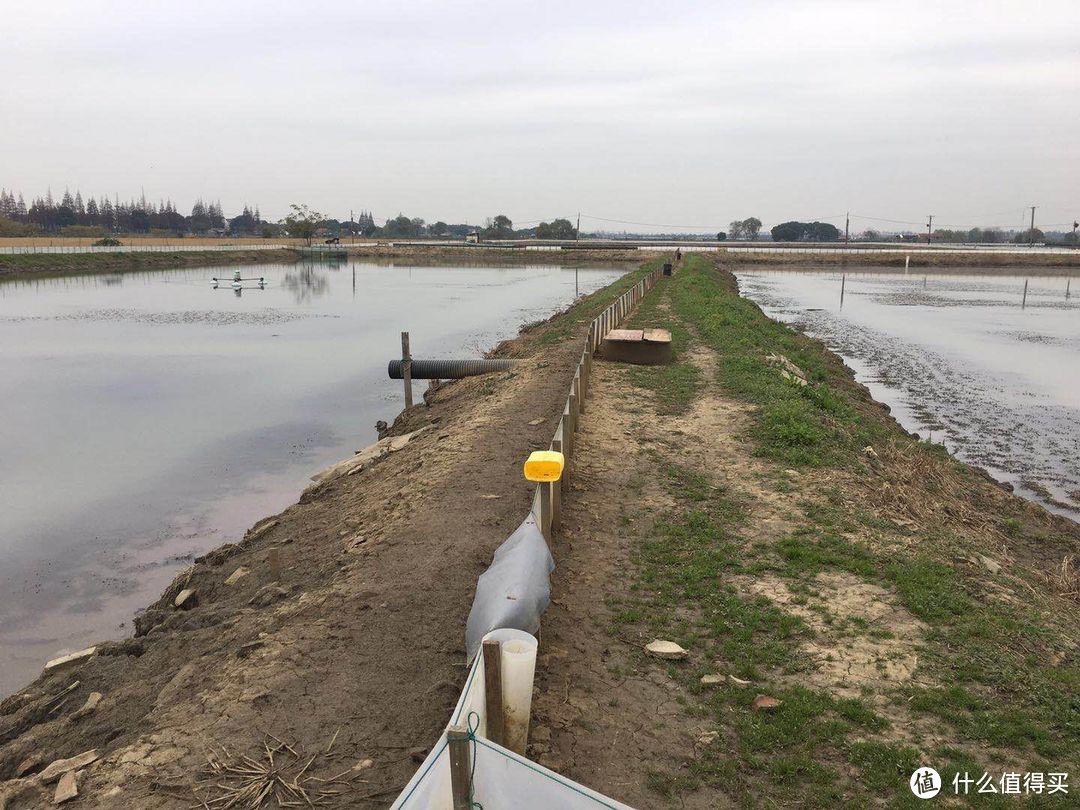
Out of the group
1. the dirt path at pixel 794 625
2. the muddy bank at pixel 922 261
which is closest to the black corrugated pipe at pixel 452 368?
the dirt path at pixel 794 625

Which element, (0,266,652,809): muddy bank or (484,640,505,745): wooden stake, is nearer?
(484,640,505,745): wooden stake

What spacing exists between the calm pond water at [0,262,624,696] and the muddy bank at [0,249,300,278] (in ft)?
79.4

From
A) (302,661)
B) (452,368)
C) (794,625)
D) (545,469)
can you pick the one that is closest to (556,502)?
(545,469)

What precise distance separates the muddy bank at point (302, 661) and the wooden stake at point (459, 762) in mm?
1091

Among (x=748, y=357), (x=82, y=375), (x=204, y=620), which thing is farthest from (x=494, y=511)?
(x=82, y=375)

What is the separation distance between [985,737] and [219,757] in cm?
481

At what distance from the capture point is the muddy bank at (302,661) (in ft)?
15.9

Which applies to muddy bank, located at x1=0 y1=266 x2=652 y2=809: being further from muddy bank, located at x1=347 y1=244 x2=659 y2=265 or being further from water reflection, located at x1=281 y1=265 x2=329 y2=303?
muddy bank, located at x1=347 y1=244 x2=659 y2=265

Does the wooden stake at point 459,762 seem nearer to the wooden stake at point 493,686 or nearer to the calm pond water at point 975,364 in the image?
the wooden stake at point 493,686

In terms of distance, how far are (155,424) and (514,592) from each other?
16.2 m

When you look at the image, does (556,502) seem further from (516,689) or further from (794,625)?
(516,689)

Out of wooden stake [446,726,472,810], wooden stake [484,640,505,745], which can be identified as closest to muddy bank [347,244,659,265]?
wooden stake [484,640,505,745]

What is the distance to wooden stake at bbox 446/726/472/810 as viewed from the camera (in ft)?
11.6
